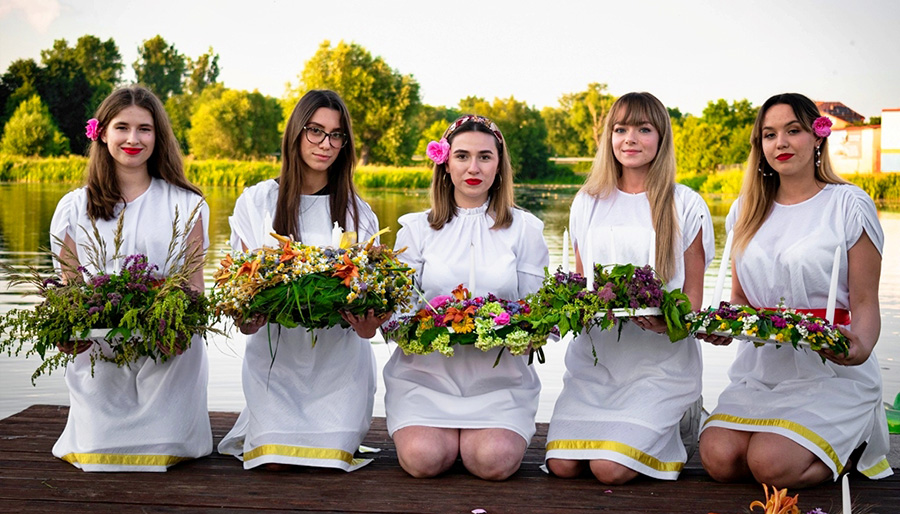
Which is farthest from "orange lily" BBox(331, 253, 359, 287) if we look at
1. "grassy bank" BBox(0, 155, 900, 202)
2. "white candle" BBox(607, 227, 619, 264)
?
"grassy bank" BBox(0, 155, 900, 202)

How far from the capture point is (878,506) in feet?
14.6

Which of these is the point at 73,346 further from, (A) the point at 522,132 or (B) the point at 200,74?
(B) the point at 200,74

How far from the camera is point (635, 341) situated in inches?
195

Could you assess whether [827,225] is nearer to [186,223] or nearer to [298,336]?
[298,336]

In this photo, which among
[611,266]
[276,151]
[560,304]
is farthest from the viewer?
[276,151]

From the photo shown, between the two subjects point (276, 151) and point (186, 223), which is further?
point (276, 151)

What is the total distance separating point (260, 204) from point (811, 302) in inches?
113

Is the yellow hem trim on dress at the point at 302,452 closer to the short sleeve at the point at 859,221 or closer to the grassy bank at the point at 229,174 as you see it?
the short sleeve at the point at 859,221

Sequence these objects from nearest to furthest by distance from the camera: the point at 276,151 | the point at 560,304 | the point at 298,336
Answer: the point at 560,304 < the point at 298,336 < the point at 276,151

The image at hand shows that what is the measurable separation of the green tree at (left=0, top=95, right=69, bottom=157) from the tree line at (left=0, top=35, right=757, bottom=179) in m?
0.04

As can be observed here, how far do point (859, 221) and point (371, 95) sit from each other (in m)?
44.5

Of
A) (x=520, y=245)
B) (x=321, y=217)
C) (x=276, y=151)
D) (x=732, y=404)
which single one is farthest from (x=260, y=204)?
(x=276, y=151)

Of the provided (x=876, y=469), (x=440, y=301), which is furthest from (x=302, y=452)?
(x=876, y=469)

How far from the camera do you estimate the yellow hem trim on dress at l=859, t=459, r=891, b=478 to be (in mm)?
4832
